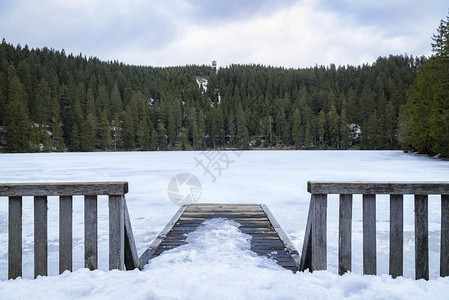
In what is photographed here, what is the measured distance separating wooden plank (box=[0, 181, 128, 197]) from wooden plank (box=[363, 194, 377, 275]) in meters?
2.37

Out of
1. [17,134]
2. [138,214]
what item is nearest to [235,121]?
[17,134]

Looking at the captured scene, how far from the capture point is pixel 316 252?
278 centimetres

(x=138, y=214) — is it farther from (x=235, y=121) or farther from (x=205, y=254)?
(x=235, y=121)

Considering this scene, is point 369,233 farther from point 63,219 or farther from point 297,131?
point 297,131

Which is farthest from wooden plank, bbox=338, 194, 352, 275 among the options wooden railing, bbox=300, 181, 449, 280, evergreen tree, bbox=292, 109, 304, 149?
evergreen tree, bbox=292, 109, 304, 149

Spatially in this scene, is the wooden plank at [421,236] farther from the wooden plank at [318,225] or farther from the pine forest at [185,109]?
the pine forest at [185,109]

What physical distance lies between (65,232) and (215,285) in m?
1.54

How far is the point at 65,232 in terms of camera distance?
2.76 meters

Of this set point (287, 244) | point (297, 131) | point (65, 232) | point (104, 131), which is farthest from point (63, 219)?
point (297, 131)

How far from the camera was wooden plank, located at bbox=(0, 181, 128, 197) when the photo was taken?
2.70 metres

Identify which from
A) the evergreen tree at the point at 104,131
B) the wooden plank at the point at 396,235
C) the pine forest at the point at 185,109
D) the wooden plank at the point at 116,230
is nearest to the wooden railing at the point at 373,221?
the wooden plank at the point at 396,235

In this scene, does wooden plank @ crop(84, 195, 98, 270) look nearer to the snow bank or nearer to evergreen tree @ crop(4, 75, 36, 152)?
the snow bank

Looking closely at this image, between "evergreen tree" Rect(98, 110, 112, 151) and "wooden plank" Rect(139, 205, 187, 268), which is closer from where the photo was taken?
"wooden plank" Rect(139, 205, 187, 268)

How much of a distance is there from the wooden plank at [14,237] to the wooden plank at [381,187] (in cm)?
286
